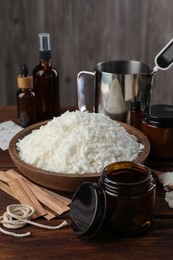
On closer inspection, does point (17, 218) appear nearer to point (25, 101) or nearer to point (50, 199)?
point (50, 199)

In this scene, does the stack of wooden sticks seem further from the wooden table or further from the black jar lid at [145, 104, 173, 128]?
the black jar lid at [145, 104, 173, 128]

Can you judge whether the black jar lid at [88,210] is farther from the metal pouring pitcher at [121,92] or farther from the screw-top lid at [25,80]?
the screw-top lid at [25,80]

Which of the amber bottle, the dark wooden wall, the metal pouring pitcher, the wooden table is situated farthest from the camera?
the dark wooden wall

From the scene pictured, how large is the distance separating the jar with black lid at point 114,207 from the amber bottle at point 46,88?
0.65 metres

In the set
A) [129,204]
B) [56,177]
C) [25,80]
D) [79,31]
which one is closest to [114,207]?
[129,204]

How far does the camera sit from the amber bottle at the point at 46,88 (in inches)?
57.6

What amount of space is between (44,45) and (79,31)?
1107 mm

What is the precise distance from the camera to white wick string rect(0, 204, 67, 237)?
920mm

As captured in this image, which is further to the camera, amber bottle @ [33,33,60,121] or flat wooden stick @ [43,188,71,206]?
amber bottle @ [33,33,60,121]

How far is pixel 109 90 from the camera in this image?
1.34m

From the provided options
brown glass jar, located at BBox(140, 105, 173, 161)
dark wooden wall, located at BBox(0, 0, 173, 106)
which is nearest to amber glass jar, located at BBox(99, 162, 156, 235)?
brown glass jar, located at BBox(140, 105, 173, 161)

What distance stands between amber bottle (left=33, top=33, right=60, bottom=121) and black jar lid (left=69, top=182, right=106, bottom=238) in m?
0.66

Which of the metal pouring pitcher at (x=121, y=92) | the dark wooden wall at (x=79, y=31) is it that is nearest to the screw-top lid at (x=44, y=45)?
the metal pouring pitcher at (x=121, y=92)

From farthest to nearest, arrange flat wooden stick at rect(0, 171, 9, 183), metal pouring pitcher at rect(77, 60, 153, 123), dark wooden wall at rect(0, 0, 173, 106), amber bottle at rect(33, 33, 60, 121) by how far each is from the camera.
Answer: dark wooden wall at rect(0, 0, 173, 106)
amber bottle at rect(33, 33, 60, 121)
metal pouring pitcher at rect(77, 60, 153, 123)
flat wooden stick at rect(0, 171, 9, 183)
